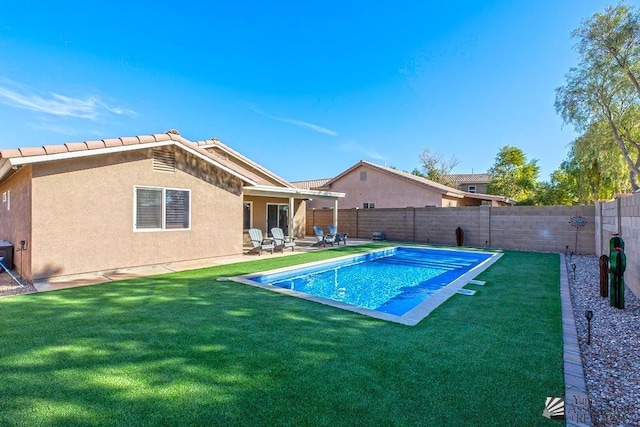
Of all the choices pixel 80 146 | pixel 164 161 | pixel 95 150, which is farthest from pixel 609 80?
pixel 80 146

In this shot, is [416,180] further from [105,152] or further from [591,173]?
[105,152]

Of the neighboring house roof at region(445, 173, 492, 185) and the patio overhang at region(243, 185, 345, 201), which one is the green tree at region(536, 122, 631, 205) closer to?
the neighboring house roof at region(445, 173, 492, 185)

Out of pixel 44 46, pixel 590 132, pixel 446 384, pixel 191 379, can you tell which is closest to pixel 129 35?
pixel 44 46

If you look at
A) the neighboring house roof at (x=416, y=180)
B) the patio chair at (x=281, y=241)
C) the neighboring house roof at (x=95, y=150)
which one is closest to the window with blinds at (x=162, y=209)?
the neighboring house roof at (x=95, y=150)

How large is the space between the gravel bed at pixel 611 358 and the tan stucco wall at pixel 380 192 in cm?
1785

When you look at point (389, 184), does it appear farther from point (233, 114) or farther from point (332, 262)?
point (332, 262)

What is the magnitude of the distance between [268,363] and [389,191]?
2428cm

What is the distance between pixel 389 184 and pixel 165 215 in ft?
65.1

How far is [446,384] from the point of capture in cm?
338

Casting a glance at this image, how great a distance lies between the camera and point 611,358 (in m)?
4.14

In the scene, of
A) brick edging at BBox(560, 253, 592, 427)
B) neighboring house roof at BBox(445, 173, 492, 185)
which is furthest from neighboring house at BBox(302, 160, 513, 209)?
brick edging at BBox(560, 253, 592, 427)

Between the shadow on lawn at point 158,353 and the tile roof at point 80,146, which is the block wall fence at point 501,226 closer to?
the shadow on lawn at point 158,353

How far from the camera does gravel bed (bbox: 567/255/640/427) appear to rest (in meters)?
3.02

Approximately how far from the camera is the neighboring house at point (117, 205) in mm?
8273
